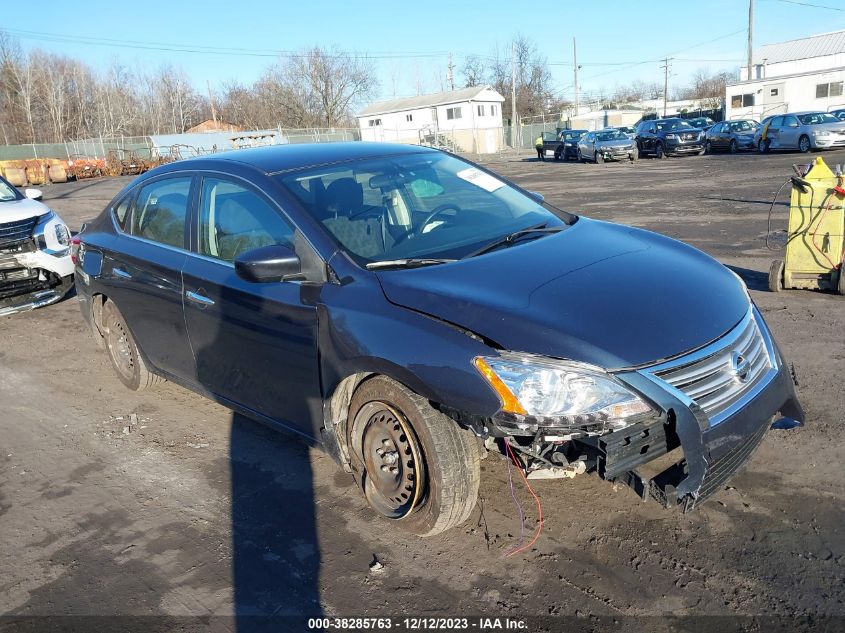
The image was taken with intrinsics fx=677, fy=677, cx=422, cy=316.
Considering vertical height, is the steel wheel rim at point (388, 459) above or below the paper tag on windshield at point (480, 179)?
below

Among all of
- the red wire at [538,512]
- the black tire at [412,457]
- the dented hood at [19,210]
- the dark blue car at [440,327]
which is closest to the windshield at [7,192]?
the dented hood at [19,210]

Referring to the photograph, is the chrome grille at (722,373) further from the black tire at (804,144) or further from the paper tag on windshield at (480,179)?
the black tire at (804,144)

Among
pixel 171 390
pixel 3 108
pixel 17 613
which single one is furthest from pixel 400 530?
pixel 3 108

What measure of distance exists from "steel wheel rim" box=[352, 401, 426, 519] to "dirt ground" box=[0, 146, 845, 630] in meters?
0.16

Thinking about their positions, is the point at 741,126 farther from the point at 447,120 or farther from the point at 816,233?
the point at 447,120

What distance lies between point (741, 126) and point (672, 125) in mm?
3133

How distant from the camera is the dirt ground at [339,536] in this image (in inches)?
109

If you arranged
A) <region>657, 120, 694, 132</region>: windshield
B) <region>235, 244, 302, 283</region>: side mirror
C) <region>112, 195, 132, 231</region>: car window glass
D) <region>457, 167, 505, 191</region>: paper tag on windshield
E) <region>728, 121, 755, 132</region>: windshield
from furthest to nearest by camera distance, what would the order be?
<region>657, 120, 694, 132</region>: windshield < <region>728, 121, 755, 132</region>: windshield < <region>112, 195, 132, 231</region>: car window glass < <region>457, 167, 505, 191</region>: paper tag on windshield < <region>235, 244, 302, 283</region>: side mirror

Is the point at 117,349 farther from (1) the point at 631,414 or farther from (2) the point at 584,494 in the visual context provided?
(1) the point at 631,414

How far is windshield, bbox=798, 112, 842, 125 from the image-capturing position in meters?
26.0

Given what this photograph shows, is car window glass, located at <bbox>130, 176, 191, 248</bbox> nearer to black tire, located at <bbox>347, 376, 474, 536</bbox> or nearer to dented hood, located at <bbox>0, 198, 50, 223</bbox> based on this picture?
black tire, located at <bbox>347, 376, 474, 536</bbox>

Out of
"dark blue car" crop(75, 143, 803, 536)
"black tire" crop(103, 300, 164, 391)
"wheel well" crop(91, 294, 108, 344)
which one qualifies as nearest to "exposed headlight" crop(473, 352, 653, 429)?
"dark blue car" crop(75, 143, 803, 536)

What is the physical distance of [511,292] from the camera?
2.92 m

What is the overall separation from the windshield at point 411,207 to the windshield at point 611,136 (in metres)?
29.1
